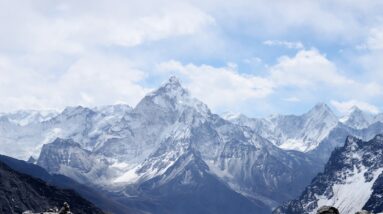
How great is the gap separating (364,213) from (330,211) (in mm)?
6595

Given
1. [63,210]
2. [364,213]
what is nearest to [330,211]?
[364,213]

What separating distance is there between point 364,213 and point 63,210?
32.3 meters

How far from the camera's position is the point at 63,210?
69188 mm

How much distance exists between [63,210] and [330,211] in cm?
2695

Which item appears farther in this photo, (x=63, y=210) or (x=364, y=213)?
(x=364, y=213)

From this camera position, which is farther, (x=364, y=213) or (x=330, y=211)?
(x=364, y=213)

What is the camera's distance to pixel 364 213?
76.6m

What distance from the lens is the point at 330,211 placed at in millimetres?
Answer: 72000

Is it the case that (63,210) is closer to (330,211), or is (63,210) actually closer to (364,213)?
(330,211)
